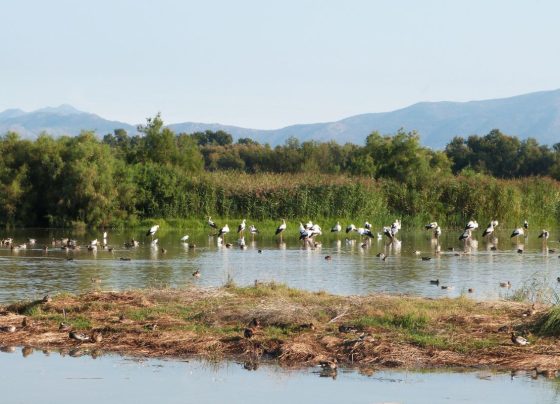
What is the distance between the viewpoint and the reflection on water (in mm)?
12086

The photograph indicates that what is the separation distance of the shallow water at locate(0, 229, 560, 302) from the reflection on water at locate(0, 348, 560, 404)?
700cm

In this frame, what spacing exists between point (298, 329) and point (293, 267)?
13852mm

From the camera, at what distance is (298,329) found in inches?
591

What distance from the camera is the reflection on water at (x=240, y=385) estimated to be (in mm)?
12086

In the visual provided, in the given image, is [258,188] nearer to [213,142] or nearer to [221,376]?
[221,376]

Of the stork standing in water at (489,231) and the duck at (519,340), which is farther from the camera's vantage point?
the stork standing in water at (489,231)

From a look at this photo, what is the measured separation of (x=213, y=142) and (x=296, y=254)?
3895 inches

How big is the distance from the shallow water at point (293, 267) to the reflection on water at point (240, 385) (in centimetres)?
700

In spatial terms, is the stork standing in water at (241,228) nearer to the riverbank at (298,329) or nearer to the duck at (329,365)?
the riverbank at (298,329)

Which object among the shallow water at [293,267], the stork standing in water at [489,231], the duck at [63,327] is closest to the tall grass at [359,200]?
the stork standing in water at [489,231]

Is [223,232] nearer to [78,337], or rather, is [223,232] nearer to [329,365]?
[78,337]

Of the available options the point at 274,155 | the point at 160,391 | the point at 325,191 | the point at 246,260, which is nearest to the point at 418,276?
the point at 246,260

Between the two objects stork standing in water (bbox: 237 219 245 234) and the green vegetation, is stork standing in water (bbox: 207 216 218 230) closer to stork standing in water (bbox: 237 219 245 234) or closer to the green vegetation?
stork standing in water (bbox: 237 219 245 234)

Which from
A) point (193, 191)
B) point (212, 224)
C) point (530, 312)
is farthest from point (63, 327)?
point (193, 191)
